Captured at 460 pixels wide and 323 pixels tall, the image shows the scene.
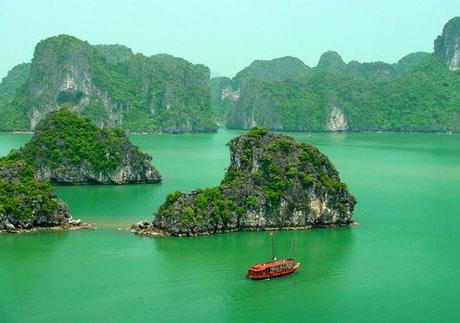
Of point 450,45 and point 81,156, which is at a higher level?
point 450,45

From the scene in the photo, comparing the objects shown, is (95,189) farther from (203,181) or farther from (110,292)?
(110,292)

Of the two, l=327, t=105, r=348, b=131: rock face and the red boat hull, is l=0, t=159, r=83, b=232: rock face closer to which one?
the red boat hull

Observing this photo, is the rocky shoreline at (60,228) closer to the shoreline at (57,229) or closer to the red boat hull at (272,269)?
the shoreline at (57,229)

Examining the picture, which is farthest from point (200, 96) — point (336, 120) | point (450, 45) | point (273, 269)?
point (273, 269)

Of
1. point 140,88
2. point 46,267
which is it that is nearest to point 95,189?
point 46,267

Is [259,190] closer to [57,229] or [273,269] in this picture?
[273,269]

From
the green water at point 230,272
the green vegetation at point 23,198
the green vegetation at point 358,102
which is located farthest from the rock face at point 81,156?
the green vegetation at point 358,102
